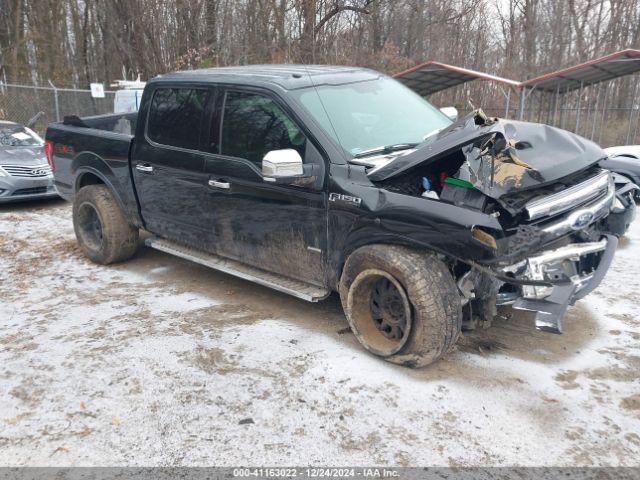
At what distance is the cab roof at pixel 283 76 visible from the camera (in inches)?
165

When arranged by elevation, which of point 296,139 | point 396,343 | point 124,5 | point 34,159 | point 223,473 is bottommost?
point 223,473

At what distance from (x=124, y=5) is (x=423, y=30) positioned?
1248 centimetres

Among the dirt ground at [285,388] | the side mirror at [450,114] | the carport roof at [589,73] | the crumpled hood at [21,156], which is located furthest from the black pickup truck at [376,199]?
the carport roof at [589,73]

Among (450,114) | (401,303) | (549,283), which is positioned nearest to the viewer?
(549,283)

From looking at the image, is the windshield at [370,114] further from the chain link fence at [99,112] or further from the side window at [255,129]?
the chain link fence at [99,112]

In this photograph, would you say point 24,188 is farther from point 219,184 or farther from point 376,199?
point 376,199

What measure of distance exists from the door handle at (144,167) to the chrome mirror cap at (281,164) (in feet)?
6.36

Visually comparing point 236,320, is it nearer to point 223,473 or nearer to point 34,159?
point 223,473

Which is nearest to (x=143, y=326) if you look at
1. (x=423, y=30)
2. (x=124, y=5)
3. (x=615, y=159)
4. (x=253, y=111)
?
(x=253, y=111)

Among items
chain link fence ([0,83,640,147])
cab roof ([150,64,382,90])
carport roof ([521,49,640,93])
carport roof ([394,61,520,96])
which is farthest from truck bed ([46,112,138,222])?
→ carport roof ([521,49,640,93])

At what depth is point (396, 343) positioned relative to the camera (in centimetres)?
362

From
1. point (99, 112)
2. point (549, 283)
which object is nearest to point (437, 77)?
point (99, 112)

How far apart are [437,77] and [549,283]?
40.5ft

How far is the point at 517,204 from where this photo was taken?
3.26 m
